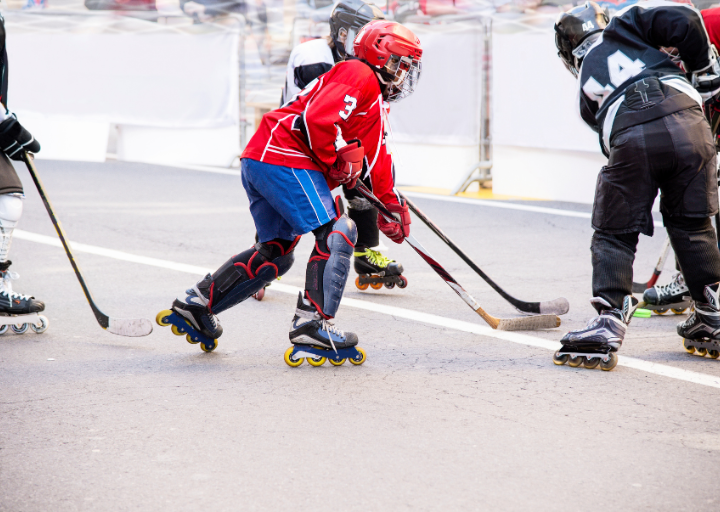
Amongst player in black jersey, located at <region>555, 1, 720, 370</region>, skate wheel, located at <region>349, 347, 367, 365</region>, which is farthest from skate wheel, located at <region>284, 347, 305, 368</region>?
player in black jersey, located at <region>555, 1, 720, 370</region>

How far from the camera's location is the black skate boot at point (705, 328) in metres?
4.07

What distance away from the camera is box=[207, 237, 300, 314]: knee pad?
4.21m

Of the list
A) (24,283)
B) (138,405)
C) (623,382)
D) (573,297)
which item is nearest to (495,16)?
(573,297)

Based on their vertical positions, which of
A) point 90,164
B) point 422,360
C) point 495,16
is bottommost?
point 90,164

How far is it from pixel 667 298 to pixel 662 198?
122 cm

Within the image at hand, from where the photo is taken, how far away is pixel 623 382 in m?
3.86

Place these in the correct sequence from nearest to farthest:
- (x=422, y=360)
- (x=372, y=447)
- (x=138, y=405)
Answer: (x=372, y=447), (x=138, y=405), (x=422, y=360)

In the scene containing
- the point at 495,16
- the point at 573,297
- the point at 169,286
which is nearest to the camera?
the point at 573,297

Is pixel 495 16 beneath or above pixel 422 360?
above

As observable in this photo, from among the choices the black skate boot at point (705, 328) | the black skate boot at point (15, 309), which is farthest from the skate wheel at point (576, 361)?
the black skate boot at point (15, 309)

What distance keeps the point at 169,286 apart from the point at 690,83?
3.43 metres

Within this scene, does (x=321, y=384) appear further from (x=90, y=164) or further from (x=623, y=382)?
(x=90, y=164)

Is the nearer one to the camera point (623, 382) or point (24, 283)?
point (623, 382)

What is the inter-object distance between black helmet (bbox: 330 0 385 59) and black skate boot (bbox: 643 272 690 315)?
Result: 7.16ft
